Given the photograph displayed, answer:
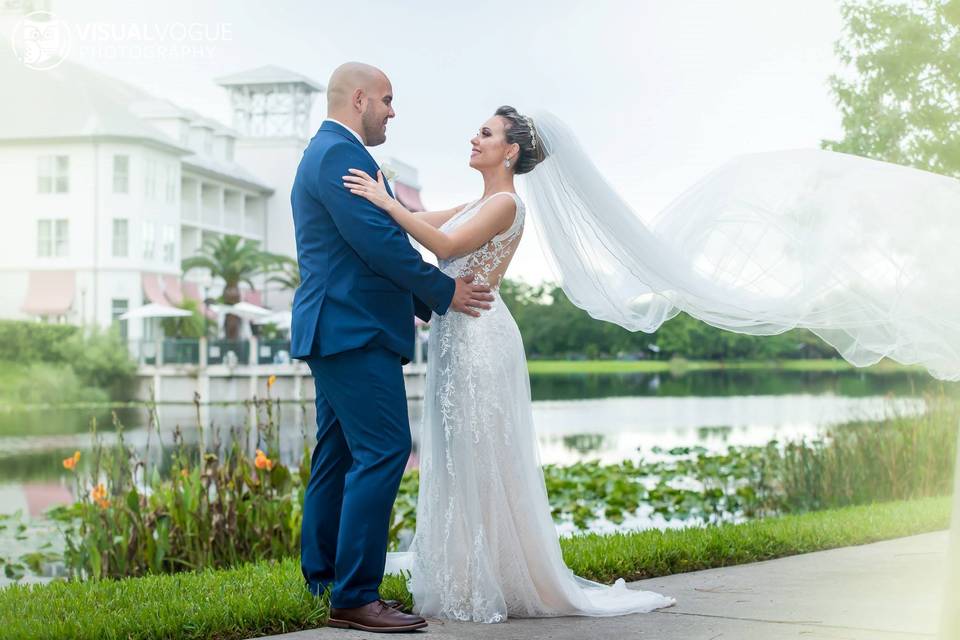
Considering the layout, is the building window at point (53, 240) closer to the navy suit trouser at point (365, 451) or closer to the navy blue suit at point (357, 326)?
the navy blue suit at point (357, 326)

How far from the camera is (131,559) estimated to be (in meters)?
6.32

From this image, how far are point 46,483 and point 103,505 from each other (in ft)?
34.7

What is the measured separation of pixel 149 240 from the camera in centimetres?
5050

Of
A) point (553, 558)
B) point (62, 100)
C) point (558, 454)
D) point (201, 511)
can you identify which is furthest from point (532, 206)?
point (62, 100)

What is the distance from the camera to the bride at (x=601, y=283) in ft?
13.6

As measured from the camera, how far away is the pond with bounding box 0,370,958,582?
13.4 meters

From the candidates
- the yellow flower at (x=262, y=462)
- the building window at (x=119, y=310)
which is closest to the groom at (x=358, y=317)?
the yellow flower at (x=262, y=462)

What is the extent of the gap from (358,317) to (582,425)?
68.2ft

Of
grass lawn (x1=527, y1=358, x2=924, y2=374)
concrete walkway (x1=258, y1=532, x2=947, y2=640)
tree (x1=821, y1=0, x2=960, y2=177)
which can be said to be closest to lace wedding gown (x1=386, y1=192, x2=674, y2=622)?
concrete walkway (x1=258, y1=532, x2=947, y2=640)

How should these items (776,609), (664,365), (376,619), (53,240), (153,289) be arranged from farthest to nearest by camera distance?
(664,365) < (53,240) < (153,289) < (776,609) < (376,619)

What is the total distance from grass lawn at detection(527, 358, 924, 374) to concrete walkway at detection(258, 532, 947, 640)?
5351cm

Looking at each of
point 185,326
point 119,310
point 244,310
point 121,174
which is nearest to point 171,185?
point 121,174

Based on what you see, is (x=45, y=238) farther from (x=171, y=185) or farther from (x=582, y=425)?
(x=582, y=425)

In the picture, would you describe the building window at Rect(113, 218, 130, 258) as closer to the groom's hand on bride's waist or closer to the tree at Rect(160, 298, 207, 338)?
the tree at Rect(160, 298, 207, 338)
